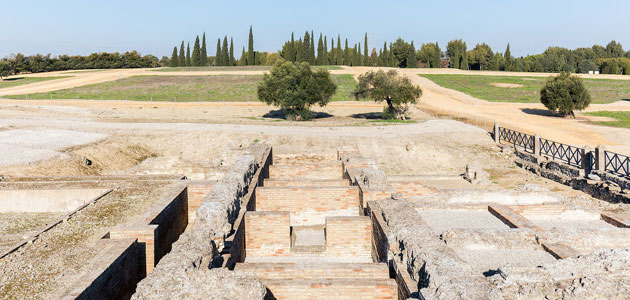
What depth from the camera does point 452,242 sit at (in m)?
8.40

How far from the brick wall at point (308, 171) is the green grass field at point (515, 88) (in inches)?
1653

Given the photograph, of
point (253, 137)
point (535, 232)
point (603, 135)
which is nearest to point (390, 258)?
point (535, 232)

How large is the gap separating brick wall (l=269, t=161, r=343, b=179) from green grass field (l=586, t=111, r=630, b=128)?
28.2m

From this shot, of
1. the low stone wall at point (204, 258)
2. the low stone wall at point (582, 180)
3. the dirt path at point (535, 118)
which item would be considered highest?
the dirt path at point (535, 118)

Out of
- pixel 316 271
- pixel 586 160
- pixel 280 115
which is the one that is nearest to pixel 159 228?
pixel 316 271

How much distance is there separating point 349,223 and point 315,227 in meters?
1.74

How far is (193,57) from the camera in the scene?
264ft

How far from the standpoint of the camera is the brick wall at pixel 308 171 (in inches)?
600

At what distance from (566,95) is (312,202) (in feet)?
112

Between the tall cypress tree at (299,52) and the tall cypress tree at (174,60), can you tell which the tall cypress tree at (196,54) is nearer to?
the tall cypress tree at (174,60)

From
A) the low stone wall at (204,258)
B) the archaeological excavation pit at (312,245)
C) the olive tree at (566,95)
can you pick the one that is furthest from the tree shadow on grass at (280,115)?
the low stone wall at (204,258)

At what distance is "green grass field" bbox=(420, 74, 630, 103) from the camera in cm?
5240

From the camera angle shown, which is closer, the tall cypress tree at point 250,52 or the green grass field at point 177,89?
the green grass field at point 177,89

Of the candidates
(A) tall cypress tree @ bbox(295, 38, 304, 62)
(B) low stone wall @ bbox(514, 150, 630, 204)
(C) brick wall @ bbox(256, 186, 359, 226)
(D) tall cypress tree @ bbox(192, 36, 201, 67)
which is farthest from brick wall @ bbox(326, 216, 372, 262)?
(D) tall cypress tree @ bbox(192, 36, 201, 67)
